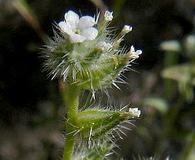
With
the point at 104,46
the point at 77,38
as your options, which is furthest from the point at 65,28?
the point at 104,46

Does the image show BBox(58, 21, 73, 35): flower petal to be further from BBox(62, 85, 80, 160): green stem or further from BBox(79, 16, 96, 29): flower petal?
BBox(62, 85, 80, 160): green stem

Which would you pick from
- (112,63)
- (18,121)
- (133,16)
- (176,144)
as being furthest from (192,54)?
(112,63)

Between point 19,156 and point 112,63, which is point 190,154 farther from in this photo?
point 112,63

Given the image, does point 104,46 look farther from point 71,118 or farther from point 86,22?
point 71,118

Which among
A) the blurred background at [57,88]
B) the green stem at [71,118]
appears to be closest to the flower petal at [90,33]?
the green stem at [71,118]

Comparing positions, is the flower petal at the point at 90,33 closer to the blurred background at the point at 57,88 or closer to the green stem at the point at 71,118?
the green stem at the point at 71,118

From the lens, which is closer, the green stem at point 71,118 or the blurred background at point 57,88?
the green stem at point 71,118
